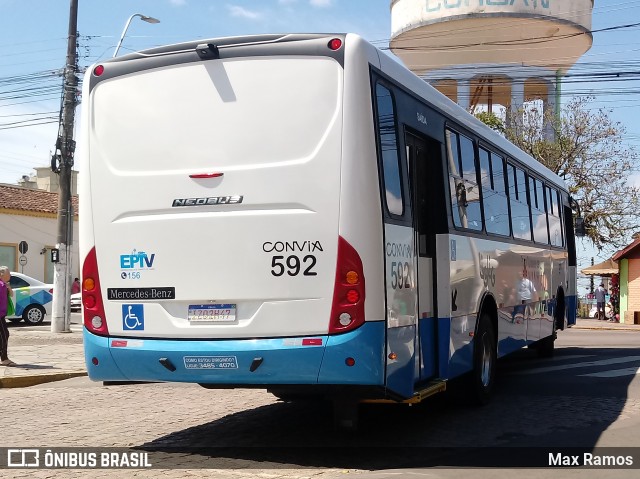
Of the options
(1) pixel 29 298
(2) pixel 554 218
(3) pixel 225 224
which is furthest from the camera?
(1) pixel 29 298

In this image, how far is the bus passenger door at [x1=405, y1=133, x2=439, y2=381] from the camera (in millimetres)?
7887

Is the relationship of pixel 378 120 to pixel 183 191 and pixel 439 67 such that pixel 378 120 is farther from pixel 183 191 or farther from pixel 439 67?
pixel 439 67

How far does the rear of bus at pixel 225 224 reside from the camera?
678 centimetres

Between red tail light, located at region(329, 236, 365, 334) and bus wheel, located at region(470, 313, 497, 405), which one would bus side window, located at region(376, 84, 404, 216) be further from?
bus wheel, located at region(470, 313, 497, 405)

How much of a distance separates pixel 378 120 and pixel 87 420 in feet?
15.5

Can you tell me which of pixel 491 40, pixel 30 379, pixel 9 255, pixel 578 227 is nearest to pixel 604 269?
pixel 491 40

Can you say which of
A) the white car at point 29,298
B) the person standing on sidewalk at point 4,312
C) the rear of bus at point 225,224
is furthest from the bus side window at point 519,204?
the white car at point 29,298

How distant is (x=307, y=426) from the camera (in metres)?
8.80

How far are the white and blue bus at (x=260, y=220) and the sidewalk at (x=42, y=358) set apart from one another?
6090 millimetres

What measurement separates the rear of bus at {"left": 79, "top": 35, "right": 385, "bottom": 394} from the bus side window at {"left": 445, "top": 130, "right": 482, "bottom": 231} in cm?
224

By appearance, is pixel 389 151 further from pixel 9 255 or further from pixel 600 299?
pixel 9 255

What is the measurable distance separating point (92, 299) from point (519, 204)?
21.6ft

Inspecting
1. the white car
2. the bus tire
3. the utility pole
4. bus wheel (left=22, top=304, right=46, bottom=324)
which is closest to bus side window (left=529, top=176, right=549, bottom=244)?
the bus tire

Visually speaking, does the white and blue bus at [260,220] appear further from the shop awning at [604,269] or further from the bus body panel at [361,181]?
the shop awning at [604,269]
